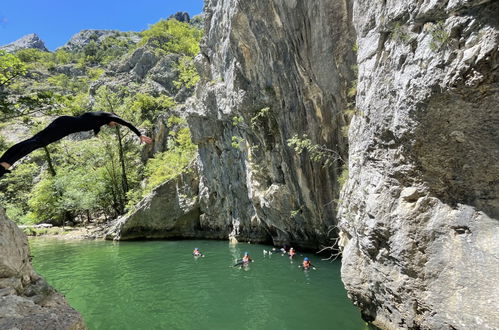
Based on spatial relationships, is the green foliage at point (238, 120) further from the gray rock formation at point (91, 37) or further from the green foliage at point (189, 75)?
the gray rock formation at point (91, 37)

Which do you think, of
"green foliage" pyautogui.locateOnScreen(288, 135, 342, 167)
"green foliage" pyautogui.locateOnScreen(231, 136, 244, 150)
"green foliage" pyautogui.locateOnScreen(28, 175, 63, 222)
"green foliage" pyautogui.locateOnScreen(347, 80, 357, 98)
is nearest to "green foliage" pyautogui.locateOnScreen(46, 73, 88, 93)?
"green foliage" pyautogui.locateOnScreen(28, 175, 63, 222)

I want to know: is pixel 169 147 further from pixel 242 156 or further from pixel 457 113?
pixel 457 113

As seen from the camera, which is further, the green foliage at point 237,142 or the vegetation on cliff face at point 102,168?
the vegetation on cliff face at point 102,168

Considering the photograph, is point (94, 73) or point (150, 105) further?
point (94, 73)

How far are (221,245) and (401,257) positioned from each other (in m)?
19.5

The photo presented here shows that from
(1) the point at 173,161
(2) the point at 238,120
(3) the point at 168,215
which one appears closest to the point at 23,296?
(2) the point at 238,120

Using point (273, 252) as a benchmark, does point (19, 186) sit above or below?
above

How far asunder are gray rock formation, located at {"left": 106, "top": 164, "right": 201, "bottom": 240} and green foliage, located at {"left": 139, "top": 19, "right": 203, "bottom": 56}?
4358cm

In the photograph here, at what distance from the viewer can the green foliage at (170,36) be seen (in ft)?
219

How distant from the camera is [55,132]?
175 inches

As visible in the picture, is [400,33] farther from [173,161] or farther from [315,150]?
[173,161]

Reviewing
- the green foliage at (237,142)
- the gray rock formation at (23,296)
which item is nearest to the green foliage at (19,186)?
the green foliage at (237,142)

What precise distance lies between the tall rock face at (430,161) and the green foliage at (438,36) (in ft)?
0.06

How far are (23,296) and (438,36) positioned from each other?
8.23 m
